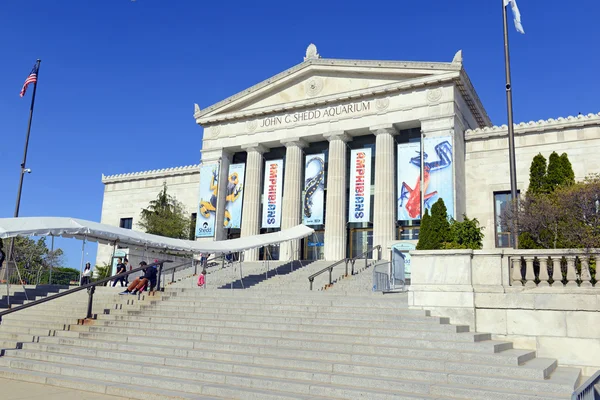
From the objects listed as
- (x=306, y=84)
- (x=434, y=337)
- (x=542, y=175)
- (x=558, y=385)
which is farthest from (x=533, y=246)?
(x=306, y=84)

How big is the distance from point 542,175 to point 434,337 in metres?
11.3

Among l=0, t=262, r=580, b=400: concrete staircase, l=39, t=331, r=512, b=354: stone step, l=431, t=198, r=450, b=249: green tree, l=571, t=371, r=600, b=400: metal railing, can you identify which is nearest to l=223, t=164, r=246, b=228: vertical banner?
l=431, t=198, r=450, b=249: green tree

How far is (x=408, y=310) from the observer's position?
38.6 feet

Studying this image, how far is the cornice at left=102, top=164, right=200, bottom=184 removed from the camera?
39188mm

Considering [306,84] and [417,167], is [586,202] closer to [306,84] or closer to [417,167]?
[417,167]

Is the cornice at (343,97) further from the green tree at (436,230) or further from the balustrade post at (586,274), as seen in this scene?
the balustrade post at (586,274)

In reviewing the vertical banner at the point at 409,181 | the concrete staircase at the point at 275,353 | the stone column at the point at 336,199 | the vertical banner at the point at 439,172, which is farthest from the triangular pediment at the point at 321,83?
the concrete staircase at the point at 275,353

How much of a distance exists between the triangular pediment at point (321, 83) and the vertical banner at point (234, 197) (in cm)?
389

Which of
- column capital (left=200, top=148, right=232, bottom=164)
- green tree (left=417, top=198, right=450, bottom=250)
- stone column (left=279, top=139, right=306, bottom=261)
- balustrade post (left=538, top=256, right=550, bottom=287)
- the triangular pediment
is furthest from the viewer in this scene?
column capital (left=200, top=148, right=232, bottom=164)

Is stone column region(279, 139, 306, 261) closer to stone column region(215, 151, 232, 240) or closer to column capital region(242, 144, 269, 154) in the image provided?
column capital region(242, 144, 269, 154)

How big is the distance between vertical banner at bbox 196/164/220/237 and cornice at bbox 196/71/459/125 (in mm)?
3594

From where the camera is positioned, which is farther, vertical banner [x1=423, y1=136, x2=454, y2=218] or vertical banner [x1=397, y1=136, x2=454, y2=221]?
vertical banner [x1=397, y1=136, x2=454, y2=221]

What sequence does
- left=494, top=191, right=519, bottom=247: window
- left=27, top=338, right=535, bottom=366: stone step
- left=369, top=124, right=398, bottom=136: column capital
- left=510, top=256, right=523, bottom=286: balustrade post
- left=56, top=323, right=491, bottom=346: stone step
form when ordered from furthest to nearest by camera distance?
left=369, top=124, right=398, bottom=136: column capital, left=494, top=191, right=519, bottom=247: window, left=510, top=256, right=523, bottom=286: balustrade post, left=56, top=323, right=491, bottom=346: stone step, left=27, top=338, right=535, bottom=366: stone step

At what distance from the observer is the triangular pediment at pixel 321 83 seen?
29031 mm
